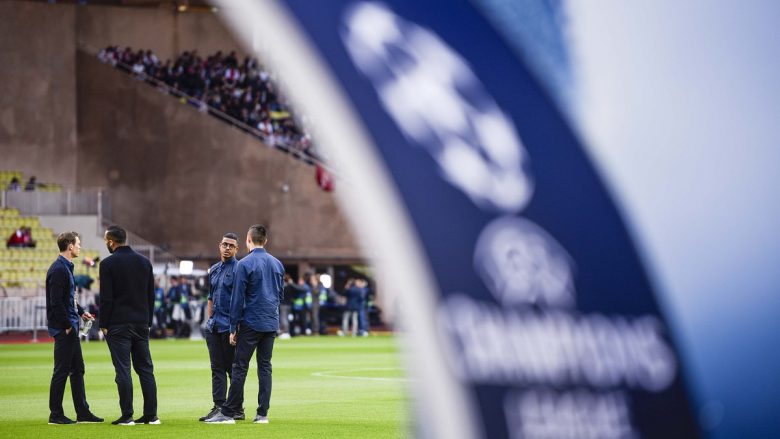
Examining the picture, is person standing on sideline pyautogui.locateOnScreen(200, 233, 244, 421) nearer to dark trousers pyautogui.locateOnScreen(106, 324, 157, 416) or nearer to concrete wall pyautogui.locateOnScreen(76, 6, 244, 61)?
dark trousers pyautogui.locateOnScreen(106, 324, 157, 416)

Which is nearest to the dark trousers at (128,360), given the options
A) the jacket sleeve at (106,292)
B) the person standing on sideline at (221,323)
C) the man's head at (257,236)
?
the jacket sleeve at (106,292)

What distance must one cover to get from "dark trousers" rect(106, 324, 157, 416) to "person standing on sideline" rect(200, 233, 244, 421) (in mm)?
644

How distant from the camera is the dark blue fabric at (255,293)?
43.1 ft

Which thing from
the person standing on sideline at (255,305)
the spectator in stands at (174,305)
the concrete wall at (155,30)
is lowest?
the person standing on sideline at (255,305)

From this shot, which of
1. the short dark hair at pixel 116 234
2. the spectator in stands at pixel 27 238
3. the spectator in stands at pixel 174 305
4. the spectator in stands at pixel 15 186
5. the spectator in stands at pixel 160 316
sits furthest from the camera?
the spectator in stands at pixel 15 186

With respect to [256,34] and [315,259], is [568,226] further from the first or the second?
[315,259]

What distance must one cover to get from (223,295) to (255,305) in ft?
2.37

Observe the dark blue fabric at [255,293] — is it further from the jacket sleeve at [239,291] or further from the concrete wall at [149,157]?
the concrete wall at [149,157]

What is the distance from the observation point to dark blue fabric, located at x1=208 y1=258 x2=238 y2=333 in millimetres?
13742

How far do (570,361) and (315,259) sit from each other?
146 ft

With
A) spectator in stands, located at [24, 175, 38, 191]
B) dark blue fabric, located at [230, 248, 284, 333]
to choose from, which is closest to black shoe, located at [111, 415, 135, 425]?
dark blue fabric, located at [230, 248, 284, 333]

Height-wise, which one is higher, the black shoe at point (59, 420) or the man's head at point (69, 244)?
the man's head at point (69, 244)

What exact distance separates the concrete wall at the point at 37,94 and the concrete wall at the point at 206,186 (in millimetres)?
1591

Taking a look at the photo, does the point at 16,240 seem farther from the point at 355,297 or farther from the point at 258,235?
the point at 258,235
